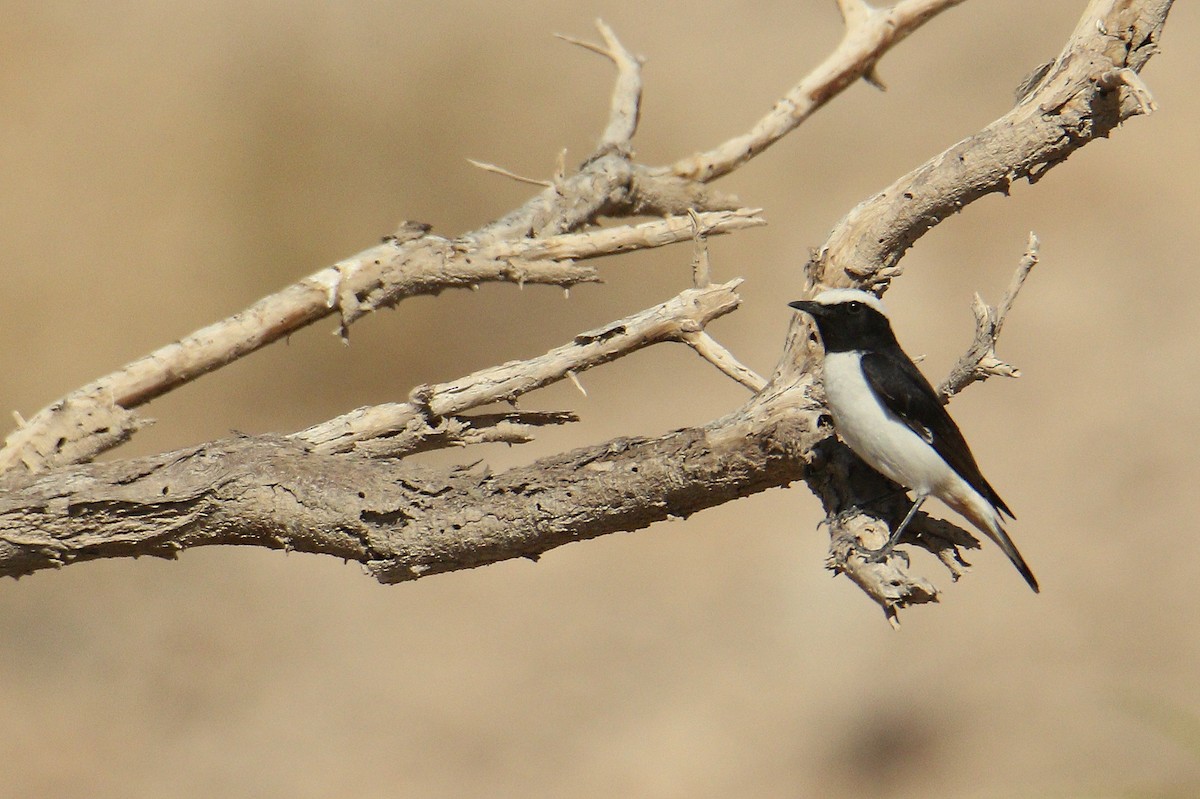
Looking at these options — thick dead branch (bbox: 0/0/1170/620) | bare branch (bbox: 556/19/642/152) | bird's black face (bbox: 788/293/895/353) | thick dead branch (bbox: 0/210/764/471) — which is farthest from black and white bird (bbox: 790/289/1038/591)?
bare branch (bbox: 556/19/642/152)

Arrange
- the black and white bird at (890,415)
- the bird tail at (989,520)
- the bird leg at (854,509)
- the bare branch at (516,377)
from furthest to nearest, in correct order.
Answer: the bare branch at (516,377) < the bird tail at (989,520) < the black and white bird at (890,415) < the bird leg at (854,509)

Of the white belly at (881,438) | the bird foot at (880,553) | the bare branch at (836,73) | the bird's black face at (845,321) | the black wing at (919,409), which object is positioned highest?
the bare branch at (836,73)

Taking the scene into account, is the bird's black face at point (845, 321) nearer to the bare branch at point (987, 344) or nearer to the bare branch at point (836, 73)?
the bare branch at point (987, 344)

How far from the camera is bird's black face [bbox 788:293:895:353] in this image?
445cm

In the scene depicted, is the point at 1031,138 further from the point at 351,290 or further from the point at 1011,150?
the point at 351,290

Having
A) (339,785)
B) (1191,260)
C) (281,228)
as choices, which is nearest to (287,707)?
(339,785)

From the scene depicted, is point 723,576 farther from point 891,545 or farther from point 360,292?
point 891,545

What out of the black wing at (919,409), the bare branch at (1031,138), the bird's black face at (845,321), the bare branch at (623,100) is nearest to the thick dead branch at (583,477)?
the bare branch at (1031,138)

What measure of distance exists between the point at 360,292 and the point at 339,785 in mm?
6373

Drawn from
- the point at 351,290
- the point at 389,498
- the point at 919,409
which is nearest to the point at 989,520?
the point at 919,409

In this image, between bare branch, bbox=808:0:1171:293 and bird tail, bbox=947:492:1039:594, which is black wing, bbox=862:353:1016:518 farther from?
bare branch, bbox=808:0:1171:293

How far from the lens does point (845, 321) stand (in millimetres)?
4465

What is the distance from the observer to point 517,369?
474cm

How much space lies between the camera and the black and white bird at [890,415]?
4035 mm
